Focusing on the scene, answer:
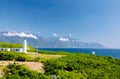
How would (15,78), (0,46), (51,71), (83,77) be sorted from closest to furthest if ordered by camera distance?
(15,78) → (83,77) → (51,71) → (0,46)

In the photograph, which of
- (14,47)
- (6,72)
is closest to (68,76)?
(6,72)

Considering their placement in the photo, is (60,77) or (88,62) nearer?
(60,77)

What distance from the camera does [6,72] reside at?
13.9 meters

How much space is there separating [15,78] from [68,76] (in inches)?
146

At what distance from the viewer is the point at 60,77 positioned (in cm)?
1346

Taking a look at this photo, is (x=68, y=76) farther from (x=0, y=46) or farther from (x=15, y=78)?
(x=0, y=46)

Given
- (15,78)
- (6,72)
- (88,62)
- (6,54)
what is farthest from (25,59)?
(15,78)

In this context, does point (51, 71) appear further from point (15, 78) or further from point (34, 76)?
point (15, 78)

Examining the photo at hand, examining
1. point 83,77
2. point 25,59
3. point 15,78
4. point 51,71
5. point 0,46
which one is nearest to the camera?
point 15,78

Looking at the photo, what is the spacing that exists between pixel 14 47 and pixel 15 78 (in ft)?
154

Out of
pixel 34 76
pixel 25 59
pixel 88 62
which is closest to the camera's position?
pixel 34 76

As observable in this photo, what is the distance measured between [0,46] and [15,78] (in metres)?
46.9

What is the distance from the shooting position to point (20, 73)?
1359cm

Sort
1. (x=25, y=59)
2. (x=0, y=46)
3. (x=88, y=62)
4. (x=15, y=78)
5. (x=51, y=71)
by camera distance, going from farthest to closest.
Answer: (x=0, y=46)
(x=25, y=59)
(x=88, y=62)
(x=51, y=71)
(x=15, y=78)
